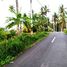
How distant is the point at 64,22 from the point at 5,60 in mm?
87080

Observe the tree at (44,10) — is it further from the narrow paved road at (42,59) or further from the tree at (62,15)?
the narrow paved road at (42,59)

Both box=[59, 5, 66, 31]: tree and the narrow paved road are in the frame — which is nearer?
the narrow paved road

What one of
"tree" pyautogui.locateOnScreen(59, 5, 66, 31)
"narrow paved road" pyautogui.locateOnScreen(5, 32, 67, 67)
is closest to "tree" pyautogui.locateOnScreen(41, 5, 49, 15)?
"tree" pyautogui.locateOnScreen(59, 5, 66, 31)

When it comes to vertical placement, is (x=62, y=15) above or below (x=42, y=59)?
above

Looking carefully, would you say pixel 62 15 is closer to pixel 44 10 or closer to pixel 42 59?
pixel 44 10

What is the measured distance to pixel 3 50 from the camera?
14359 millimetres

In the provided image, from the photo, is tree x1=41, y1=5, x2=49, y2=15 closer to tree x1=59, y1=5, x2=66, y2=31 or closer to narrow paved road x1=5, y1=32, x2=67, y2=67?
tree x1=59, y1=5, x2=66, y2=31

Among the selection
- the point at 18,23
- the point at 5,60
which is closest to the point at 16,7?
the point at 18,23

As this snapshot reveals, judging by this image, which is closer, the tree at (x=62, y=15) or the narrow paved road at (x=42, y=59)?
the narrow paved road at (x=42, y=59)

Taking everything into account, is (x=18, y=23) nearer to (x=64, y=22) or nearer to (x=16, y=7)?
(x=16, y=7)

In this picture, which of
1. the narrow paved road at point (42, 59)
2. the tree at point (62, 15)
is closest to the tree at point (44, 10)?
the tree at point (62, 15)

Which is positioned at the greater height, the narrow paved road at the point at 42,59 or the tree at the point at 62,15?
the tree at the point at 62,15

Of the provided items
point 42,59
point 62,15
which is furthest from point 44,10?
point 42,59

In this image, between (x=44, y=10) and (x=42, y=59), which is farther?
(x=44, y=10)
